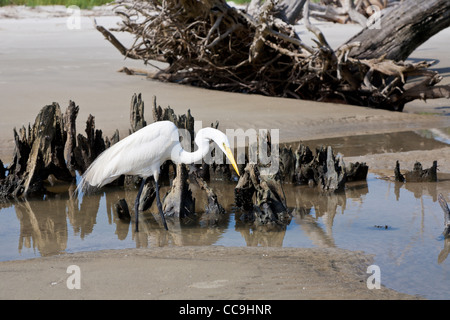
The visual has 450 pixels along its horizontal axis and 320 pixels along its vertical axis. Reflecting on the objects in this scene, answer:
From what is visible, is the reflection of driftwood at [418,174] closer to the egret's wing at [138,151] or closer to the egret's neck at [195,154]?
the egret's neck at [195,154]

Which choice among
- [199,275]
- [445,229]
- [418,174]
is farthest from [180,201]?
[418,174]

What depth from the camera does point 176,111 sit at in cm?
1089

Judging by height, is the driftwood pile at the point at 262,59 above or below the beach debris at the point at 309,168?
above

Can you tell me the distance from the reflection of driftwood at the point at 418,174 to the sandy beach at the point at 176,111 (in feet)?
1.84

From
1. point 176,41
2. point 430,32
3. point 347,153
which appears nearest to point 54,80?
point 176,41

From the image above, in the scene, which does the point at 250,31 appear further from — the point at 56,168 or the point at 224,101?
the point at 56,168

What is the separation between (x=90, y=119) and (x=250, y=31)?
15.5 feet

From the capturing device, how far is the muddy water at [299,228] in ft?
18.0

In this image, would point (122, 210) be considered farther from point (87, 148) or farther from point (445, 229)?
point (445, 229)

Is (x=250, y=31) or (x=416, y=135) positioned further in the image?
(x=250, y=31)

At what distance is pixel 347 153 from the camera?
9.35 m

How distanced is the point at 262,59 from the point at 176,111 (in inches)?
81.8

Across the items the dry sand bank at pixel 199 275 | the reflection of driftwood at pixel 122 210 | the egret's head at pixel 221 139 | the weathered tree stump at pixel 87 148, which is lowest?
the dry sand bank at pixel 199 275

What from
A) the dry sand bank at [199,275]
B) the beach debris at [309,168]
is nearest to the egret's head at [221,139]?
the dry sand bank at [199,275]
